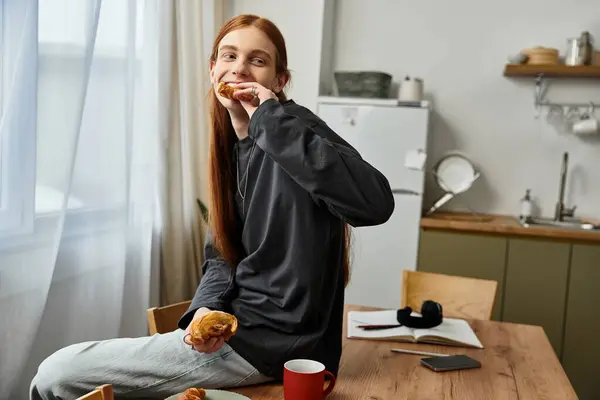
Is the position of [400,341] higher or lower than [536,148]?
lower

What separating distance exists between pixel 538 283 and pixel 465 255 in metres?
0.40

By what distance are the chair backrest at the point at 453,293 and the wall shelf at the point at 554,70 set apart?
171cm

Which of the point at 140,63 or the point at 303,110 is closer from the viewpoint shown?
the point at 303,110

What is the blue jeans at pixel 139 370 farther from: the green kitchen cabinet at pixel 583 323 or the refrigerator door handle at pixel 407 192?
the green kitchen cabinet at pixel 583 323

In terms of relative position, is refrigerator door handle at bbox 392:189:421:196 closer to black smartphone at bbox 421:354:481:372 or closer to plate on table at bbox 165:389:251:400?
black smartphone at bbox 421:354:481:372

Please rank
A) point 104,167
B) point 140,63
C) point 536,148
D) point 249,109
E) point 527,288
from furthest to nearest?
point 536,148
point 527,288
point 140,63
point 104,167
point 249,109

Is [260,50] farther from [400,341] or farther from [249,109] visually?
[400,341]

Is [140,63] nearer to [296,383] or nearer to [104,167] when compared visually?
[104,167]

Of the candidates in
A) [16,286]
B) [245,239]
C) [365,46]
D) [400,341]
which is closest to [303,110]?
[245,239]

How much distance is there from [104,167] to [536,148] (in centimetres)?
251

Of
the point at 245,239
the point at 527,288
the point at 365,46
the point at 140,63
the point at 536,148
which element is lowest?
the point at 527,288

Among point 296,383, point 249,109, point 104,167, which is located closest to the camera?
point 296,383

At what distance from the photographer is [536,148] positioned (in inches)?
144

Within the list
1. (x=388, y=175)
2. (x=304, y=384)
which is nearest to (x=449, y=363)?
(x=304, y=384)
